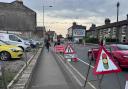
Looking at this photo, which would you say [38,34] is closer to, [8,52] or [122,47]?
[8,52]

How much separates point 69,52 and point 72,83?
10.0m

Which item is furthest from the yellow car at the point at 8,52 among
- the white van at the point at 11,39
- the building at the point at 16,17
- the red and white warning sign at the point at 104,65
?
the building at the point at 16,17

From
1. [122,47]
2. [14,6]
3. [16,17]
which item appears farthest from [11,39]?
[14,6]

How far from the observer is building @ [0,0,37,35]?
79.8 meters

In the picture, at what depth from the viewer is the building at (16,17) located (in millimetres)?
79750

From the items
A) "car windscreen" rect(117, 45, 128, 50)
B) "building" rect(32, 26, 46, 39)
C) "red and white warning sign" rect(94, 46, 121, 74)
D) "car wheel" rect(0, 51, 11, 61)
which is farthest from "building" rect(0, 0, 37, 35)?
"red and white warning sign" rect(94, 46, 121, 74)

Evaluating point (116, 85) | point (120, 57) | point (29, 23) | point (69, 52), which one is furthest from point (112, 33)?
point (116, 85)

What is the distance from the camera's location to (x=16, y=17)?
275ft

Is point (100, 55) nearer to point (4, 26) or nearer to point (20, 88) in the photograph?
point (20, 88)

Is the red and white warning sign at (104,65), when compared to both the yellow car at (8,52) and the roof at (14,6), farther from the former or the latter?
the roof at (14,6)

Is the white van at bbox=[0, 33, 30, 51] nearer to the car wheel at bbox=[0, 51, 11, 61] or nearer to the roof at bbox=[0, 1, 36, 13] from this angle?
the car wheel at bbox=[0, 51, 11, 61]

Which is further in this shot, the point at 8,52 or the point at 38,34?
the point at 38,34

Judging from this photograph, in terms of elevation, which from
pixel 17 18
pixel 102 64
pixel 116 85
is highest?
pixel 17 18

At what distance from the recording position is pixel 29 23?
3460 inches
